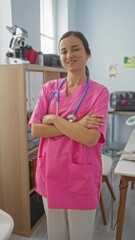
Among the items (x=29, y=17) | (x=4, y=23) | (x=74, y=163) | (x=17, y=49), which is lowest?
(x=74, y=163)

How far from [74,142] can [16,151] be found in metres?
0.81

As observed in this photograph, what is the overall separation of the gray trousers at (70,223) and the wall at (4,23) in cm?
154

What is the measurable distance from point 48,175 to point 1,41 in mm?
1563

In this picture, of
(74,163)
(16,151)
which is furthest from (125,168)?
(16,151)

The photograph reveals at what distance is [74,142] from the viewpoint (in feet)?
3.89

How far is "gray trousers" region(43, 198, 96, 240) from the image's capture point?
4.07ft

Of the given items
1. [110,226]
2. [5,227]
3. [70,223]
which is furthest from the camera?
[110,226]

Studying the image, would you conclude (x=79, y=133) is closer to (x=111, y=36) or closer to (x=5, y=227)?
(x=5, y=227)

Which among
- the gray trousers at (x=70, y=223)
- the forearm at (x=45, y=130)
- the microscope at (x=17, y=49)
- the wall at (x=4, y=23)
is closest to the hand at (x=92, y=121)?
the forearm at (x=45, y=130)

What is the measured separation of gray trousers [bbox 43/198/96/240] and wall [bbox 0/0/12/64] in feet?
5.06

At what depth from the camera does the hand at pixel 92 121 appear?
115cm

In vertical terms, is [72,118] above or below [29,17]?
below

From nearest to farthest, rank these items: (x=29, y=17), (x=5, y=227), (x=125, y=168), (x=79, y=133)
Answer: (x=5, y=227) → (x=79, y=133) → (x=125, y=168) → (x=29, y=17)

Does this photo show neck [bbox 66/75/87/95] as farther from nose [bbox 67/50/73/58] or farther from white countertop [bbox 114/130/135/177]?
white countertop [bbox 114/130/135/177]
